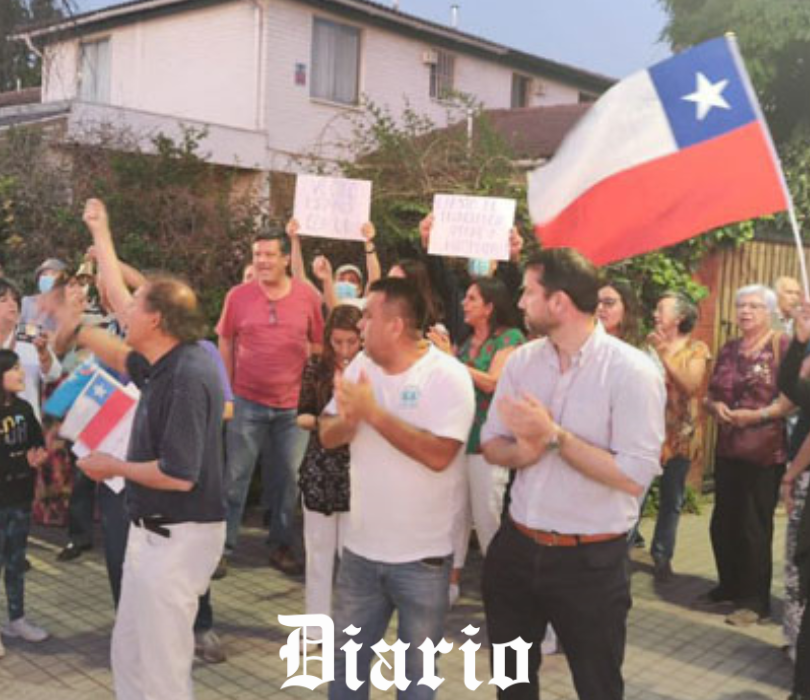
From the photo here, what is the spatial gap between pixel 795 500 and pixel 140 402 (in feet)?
11.3

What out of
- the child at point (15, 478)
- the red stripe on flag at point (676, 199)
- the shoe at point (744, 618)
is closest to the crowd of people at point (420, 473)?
the red stripe on flag at point (676, 199)

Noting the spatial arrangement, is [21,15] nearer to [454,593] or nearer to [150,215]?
[150,215]

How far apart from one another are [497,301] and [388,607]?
214 centimetres

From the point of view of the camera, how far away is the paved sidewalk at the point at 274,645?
475 centimetres

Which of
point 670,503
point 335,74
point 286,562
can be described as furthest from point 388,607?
point 335,74

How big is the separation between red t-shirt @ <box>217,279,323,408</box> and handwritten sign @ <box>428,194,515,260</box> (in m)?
1.09

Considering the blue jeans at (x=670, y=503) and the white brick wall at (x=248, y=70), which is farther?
the white brick wall at (x=248, y=70)

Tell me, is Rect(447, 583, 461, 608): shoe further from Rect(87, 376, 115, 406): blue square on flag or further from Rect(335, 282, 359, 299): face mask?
Rect(87, 376, 115, 406): blue square on flag

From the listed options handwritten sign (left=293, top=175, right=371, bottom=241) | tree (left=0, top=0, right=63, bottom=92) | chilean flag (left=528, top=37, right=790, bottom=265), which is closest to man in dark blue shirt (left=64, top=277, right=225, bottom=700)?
chilean flag (left=528, top=37, right=790, bottom=265)

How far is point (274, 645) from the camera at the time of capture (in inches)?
207

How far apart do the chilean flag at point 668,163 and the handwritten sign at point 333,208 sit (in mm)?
2596

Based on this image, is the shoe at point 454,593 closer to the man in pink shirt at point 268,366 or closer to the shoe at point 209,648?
the man in pink shirt at point 268,366

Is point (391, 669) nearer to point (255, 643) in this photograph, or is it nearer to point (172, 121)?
point (255, 643)

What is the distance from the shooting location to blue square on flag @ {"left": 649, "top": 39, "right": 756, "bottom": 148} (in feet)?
12.1
